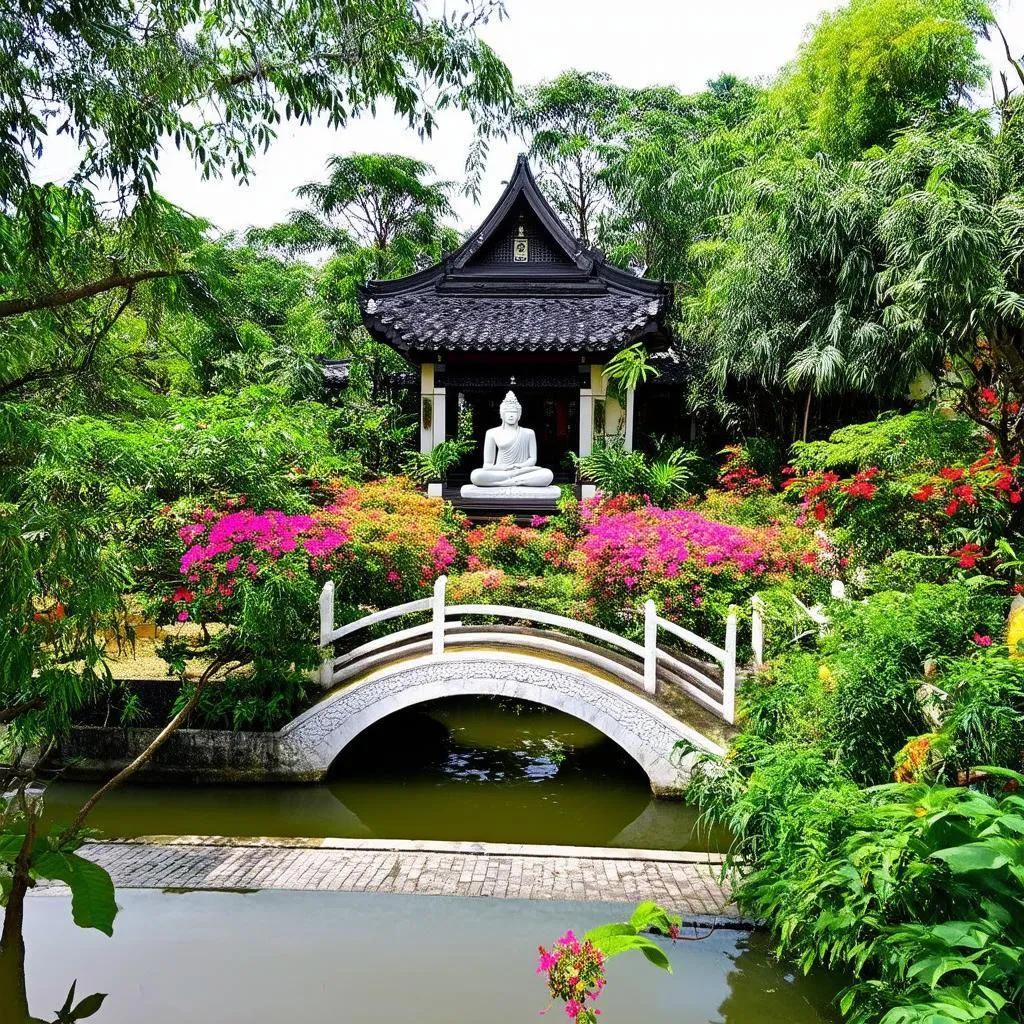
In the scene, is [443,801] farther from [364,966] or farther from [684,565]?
[684,565]

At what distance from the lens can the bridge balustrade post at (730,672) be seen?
293 inches

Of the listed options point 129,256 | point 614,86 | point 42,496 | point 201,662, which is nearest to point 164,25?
point 129,256

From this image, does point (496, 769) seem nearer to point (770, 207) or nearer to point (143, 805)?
point (143, 805)

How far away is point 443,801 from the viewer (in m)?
7.91

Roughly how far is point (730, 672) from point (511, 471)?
254 inches

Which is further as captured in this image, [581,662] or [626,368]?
[626,368]

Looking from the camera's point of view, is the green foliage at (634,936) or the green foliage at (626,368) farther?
the green foliage at (626,368)

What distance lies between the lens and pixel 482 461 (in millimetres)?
15062

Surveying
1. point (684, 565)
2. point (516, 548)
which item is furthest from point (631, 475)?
point (684, 565)

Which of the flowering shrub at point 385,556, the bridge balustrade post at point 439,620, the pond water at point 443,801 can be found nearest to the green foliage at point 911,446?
the pond water at point 443,801

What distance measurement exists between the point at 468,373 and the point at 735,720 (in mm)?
8214

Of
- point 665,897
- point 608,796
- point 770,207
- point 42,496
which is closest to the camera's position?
point 42,496

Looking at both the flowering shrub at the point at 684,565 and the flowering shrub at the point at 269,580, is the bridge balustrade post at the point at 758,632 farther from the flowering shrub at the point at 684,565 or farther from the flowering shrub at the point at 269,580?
the flowering shrub at the point at 269,580

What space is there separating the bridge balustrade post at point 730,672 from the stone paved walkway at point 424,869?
1.53 meters
